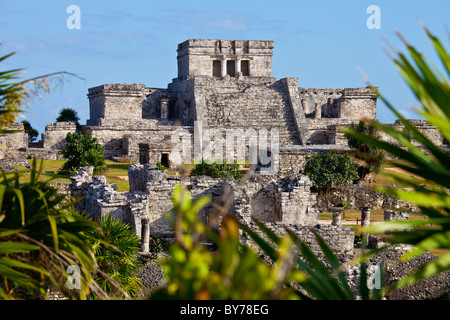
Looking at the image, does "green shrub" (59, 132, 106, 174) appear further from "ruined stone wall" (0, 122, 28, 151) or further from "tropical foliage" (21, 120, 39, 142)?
"tropical foliage" (21, 120, 39, 142)

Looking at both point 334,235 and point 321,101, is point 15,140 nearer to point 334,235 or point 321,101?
point 321,101

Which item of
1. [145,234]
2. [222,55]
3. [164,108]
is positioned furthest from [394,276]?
[222,55]

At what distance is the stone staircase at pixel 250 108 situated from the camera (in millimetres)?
32219

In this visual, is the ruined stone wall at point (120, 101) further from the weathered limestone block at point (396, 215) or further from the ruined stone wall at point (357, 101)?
the weathered limestone block at point (396, 215)

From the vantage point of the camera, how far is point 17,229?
14.5ft

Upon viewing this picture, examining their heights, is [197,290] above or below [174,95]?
below

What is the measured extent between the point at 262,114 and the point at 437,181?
30.1 metres

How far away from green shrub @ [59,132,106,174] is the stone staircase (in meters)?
9.48

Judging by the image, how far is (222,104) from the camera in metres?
33.9

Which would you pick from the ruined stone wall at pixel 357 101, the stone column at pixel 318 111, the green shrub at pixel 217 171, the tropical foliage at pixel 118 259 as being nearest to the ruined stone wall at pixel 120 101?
the stone column at pixel 318 111

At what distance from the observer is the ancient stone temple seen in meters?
31.6

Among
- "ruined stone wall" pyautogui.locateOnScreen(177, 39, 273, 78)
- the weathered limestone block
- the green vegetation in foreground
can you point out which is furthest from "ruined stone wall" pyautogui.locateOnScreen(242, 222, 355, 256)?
"ruined stone wall" pyautogui.locateOnScreen(177, 39, 273, 78)
